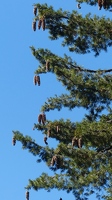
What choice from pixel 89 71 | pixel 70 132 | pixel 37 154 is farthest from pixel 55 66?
pixel 37 154

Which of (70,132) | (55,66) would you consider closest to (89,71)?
(55,66)

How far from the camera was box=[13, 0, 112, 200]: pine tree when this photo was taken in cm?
1505

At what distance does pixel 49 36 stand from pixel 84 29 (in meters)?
1.52

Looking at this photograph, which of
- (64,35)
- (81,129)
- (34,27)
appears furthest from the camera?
(64,35)

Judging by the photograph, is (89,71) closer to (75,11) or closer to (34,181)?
(75,11)

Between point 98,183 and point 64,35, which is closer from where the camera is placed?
point 98,183

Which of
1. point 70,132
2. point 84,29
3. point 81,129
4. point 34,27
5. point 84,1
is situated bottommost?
point 81,129

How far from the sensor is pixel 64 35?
55.8 ft

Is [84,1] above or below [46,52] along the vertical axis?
above

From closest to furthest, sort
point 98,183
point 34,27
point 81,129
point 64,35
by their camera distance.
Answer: point 81,129 < point 34,27 < point 98,183 < point 64,35

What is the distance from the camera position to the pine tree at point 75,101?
1505cm

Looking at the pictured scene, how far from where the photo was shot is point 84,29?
16.2 metres

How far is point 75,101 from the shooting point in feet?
57.5

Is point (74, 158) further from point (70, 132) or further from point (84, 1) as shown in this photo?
point (84, 1)
